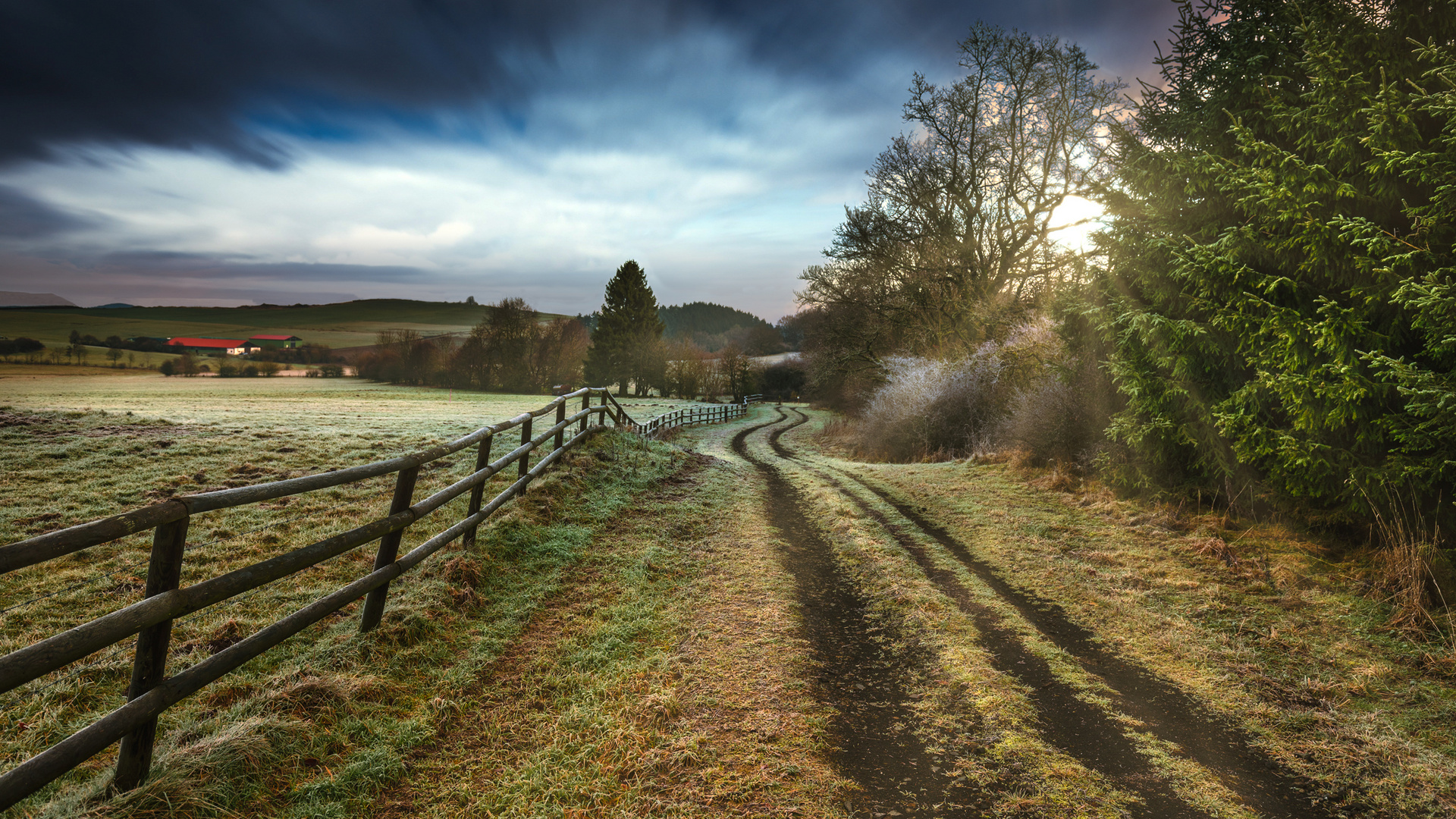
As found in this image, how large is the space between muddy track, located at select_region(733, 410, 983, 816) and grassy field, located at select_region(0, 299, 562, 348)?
69387mm

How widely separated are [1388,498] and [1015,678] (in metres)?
4.38

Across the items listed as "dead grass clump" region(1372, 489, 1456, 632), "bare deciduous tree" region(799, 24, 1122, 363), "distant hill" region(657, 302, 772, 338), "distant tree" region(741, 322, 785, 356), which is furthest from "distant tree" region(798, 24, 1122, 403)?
"distant hill" region(657, 302, 772, 338)

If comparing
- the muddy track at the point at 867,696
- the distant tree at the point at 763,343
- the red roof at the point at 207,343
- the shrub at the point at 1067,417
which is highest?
the distant tree at the point at 763,343

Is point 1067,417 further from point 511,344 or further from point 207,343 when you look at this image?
point 207,343

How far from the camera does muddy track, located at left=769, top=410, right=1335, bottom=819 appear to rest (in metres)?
3.12

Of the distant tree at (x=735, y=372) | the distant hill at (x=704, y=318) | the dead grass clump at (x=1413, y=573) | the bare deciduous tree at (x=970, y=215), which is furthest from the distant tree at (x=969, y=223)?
the distant hill at (x=704, y=318)

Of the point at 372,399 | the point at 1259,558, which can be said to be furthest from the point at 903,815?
the point at 372,399

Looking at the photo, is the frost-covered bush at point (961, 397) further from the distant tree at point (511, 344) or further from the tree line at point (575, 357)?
the distant tree at point (511, 344)

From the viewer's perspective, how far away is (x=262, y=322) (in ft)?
364

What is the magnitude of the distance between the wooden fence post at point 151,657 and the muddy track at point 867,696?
3512mm

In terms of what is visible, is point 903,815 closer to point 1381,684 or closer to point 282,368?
point 1381,684

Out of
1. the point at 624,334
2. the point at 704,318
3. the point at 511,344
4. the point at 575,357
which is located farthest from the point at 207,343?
the point at 704,318

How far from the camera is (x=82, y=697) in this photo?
3.58 metres

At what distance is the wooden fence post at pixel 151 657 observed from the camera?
8.77ft
